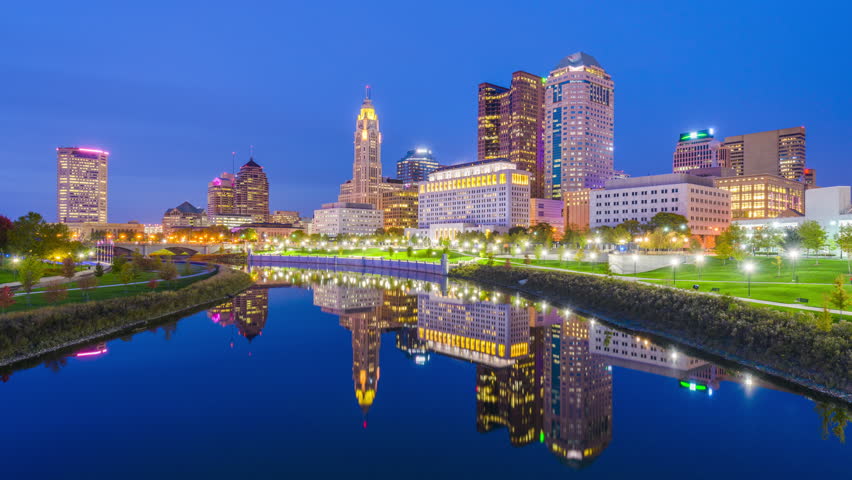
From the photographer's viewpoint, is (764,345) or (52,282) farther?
(52,282)

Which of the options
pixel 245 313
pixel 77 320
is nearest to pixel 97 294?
pixel 77 320

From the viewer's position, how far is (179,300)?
142 ft

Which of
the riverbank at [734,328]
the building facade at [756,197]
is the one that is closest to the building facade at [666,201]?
the building facade at [756,197]

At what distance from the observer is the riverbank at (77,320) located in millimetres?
25391

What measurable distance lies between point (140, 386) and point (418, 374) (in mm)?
13460

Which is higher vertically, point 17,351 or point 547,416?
point 17,351

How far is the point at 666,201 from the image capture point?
14062 centimetres

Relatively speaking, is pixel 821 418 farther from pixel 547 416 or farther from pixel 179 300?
pixel 179 300

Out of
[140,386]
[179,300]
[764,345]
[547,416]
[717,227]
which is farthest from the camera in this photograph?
[717,227]

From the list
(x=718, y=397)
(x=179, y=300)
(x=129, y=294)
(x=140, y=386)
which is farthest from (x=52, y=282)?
(x=718, y=397)

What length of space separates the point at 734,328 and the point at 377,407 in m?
20.6

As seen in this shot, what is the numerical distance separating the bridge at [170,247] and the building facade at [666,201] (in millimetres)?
122473

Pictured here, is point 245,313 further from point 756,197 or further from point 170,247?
point 756,197

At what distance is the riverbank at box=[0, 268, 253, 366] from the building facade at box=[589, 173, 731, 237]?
437 ft
